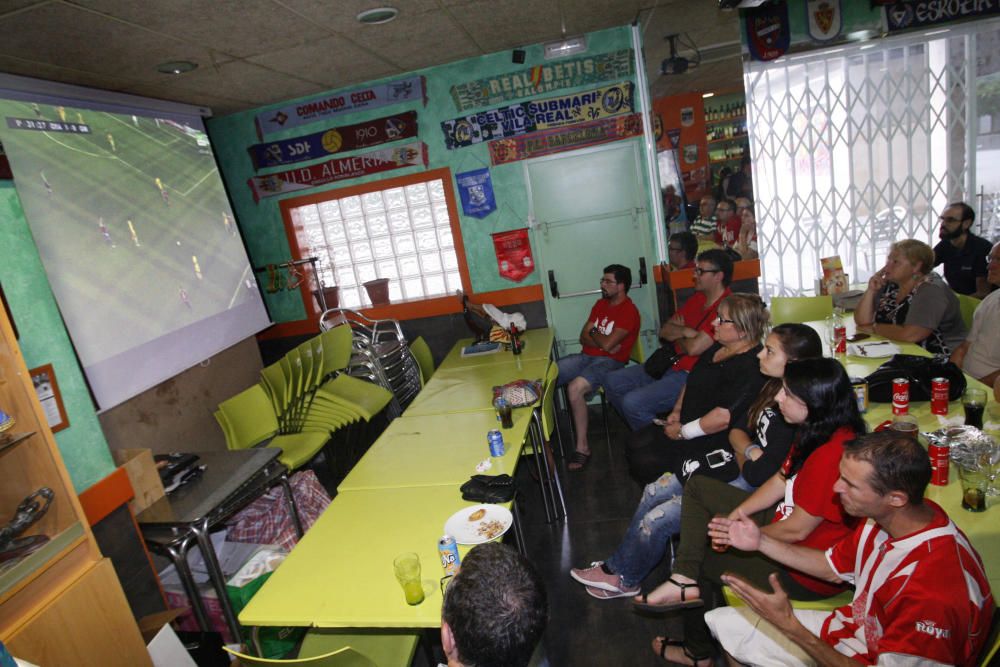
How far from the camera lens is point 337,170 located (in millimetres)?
5262

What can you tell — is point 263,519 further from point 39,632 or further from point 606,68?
point 606,68

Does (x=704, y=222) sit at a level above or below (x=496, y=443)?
above

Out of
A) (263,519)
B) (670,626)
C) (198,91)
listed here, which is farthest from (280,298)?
(670,626)

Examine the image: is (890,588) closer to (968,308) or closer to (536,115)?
(968,308)

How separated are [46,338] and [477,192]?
134 inches

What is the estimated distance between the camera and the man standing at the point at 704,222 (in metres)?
4.84

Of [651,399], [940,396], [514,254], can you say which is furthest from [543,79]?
[940,396]

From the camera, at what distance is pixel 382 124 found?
5.05 meters

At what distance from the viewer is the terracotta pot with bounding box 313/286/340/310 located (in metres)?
5.69

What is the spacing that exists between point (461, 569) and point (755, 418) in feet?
5.53

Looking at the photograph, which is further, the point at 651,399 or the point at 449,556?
the point at 651,399

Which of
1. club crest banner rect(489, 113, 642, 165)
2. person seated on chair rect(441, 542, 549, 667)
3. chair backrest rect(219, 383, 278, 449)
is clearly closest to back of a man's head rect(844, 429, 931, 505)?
person seated on chair rect(441, 542, 549, 667)

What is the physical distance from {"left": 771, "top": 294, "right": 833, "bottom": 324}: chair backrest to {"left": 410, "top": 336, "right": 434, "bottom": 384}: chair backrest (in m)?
2.77

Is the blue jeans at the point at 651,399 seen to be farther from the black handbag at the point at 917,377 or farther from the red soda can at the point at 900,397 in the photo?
the red soda can at the point at 900,397
